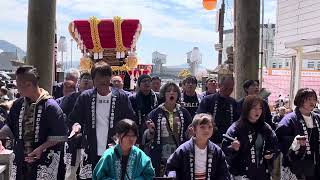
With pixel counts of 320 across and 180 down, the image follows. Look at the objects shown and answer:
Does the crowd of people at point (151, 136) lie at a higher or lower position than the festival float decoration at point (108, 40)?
lower

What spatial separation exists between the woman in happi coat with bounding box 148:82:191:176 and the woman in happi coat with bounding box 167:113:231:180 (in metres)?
1.19

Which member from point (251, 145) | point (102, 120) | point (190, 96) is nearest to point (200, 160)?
point (251, 145)

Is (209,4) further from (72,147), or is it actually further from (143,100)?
(72,147)

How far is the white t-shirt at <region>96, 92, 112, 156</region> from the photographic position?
5023mm

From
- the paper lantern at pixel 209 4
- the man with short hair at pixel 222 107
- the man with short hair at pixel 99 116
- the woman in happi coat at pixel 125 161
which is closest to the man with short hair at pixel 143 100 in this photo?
the man with short hair at pixel 222 107

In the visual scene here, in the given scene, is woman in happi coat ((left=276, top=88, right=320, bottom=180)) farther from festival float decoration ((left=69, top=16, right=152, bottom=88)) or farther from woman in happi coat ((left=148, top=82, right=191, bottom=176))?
festival float decoration ((left=69, top=16, right=152, bottom=88))

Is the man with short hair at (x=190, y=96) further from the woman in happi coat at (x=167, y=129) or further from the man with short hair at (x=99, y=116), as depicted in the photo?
the man with short hair at (x=99, y=116)

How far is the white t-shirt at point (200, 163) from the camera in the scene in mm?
4492

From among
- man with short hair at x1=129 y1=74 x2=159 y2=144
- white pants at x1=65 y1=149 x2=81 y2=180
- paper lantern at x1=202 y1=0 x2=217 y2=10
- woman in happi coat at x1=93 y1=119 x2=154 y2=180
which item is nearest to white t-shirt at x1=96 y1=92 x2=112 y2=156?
woman in happi coat at x1=93 y1=119 x2=154 y2=180

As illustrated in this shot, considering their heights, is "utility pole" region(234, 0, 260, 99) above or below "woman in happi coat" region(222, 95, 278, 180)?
above

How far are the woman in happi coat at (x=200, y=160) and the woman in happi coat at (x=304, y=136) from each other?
1.06m

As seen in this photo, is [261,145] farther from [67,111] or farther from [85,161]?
[67,111]

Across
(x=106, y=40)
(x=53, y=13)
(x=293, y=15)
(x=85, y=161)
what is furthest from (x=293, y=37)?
(x=85, y=161)

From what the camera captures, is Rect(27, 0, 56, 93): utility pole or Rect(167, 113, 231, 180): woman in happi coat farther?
Rect(27, 0, 56, 93): utility pole
